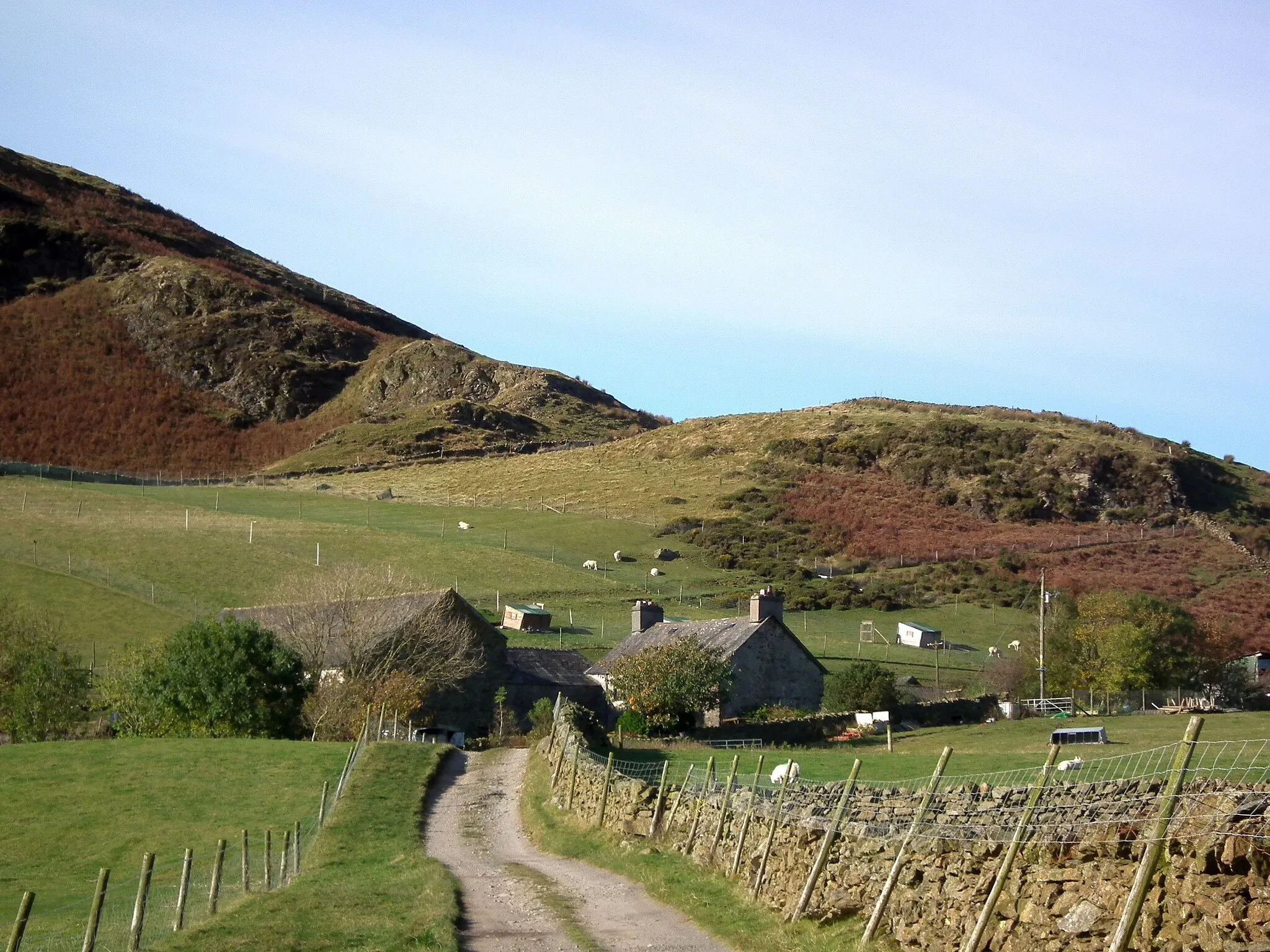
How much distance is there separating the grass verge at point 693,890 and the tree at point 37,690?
3101 centimetres

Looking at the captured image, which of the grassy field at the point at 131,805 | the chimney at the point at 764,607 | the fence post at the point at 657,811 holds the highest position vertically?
the chimney at the point at 764,607

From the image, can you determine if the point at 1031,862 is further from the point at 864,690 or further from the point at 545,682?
the point at 545,682

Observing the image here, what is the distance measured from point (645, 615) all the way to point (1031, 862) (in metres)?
60.7

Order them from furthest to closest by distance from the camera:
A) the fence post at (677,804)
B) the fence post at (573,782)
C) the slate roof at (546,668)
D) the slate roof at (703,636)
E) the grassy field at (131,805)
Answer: the slate roof at (546,668), the slate roof at (703,636), the fence post at (573,782), the grassy field at (131,805), the fence post at (677,804)

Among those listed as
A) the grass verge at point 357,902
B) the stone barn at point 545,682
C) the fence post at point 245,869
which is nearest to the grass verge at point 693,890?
the grass verge at point 357,902

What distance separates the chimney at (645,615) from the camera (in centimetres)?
7212

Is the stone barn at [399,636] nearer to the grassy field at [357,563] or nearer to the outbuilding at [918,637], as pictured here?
the grassy field at [357,563]

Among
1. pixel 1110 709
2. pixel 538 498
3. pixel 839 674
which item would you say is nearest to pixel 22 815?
pixel 839 674

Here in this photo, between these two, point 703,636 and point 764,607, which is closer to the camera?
point 764,607

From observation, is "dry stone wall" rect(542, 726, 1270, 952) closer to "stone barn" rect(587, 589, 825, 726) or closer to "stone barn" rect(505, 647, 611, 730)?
"stone barn" rect(587, 589, 825, 726)

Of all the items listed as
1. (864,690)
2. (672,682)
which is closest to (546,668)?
(672,682)

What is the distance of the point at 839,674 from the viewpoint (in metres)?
59.7

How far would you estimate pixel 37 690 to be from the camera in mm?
52375

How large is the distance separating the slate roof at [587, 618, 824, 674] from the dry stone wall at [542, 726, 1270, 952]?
1626 inches
